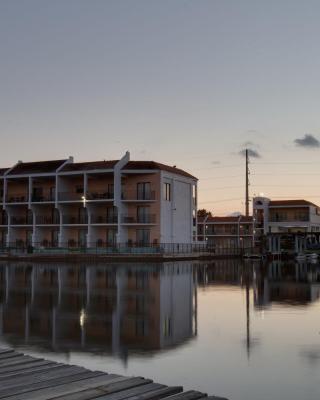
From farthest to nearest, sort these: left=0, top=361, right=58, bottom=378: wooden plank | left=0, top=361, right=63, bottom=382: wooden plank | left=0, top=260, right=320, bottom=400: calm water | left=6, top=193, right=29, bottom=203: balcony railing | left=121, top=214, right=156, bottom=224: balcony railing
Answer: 1. left=6, top=193, right=29, bottom=203: balcony railing
2. left=121, top=214, right=156, bottom=224: balcony railing
3. left=0, top=260, right=320, bottom=400: calm water
4. left=0, top=361, right=58, bottom=378: wooden plank
5. left=0, top=361, right=63, bottom=382: wooden plank

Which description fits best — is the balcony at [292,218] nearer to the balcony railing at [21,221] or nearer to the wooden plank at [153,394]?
the balcony railing at [21,221]

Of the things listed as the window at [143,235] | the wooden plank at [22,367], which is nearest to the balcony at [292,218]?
the window at [143,235]

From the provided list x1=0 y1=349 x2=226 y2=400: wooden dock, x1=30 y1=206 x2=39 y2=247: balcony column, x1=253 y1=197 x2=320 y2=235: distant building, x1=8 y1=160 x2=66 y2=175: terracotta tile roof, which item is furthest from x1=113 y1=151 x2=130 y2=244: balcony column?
x1=0 y1=349 x2=226 y2=400: wooden dock

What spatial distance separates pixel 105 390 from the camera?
539 centimetres

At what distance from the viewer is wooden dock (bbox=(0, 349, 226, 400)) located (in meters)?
5.21

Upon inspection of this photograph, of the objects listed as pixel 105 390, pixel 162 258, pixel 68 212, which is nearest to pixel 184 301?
pixel 105 390

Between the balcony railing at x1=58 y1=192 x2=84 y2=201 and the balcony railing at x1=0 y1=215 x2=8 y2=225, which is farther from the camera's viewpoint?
the balcony railing at x1=0 y1=215 x2=8 y2=225

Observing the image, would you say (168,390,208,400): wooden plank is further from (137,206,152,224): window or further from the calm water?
(137,206,152,224): window

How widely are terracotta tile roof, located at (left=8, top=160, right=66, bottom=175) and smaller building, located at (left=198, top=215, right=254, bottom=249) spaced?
32.7 metres

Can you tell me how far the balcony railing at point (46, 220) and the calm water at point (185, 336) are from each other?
4079cm

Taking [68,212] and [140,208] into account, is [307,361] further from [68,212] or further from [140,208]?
[68,212]

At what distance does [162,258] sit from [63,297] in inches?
1228

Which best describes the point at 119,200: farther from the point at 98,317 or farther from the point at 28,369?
the point at 28,369

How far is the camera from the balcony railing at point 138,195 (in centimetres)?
5534
